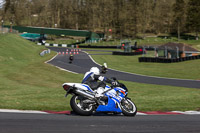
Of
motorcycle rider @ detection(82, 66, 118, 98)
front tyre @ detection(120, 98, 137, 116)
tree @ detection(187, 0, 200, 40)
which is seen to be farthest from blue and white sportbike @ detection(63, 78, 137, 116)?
tree @ detection(187, 0, 200, 40)

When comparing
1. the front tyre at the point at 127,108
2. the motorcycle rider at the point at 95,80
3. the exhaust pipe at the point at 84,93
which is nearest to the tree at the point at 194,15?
the front tyre at the point at 127,108

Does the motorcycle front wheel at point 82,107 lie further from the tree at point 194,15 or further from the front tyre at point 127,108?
the tree at point 194,15

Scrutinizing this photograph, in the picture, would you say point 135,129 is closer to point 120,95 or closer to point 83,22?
point 120,95

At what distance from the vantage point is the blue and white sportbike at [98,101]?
9.45 m

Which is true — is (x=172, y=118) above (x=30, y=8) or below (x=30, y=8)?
below

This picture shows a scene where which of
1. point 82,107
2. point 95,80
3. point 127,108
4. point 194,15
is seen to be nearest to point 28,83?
point 95,80

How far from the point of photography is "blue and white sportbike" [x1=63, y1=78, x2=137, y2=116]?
9445 millimetres

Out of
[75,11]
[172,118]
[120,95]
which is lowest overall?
[172,118]

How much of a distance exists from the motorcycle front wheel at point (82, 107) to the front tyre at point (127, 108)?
104 centimetres

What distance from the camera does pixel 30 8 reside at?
139625 mm

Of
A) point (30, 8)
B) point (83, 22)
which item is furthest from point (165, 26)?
point (30, 8)

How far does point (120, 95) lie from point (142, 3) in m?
108

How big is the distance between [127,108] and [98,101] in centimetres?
105

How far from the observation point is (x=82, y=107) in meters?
9.54
